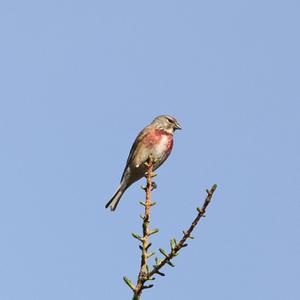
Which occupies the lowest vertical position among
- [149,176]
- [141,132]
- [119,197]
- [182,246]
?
[182,246]

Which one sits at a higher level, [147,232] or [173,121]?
[173,121]

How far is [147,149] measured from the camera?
954 centimetres

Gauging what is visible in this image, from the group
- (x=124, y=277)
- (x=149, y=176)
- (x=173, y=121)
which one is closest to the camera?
(x=124, y=277)

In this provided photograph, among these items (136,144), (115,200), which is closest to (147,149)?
(136,144)

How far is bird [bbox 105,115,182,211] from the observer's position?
31.2 ft

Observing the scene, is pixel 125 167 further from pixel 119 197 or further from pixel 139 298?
pixel 139 298

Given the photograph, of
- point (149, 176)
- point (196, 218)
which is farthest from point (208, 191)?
point (149, 176)

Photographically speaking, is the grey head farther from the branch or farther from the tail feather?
the branch

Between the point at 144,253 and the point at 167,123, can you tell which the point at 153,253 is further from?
the point at 167,123

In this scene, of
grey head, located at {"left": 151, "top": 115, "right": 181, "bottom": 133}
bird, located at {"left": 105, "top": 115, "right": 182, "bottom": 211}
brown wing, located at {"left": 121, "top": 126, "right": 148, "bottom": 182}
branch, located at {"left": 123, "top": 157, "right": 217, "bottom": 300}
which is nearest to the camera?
branch, located at {"left": 123, "top": 157, "right": 217, "bottom": 300}

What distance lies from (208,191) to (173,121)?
25.4ft

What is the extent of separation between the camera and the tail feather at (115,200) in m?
9.59

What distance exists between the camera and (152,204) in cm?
295

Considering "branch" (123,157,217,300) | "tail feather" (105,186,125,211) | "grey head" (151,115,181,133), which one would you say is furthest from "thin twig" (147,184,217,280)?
"grey head" (151,115,181,133)
